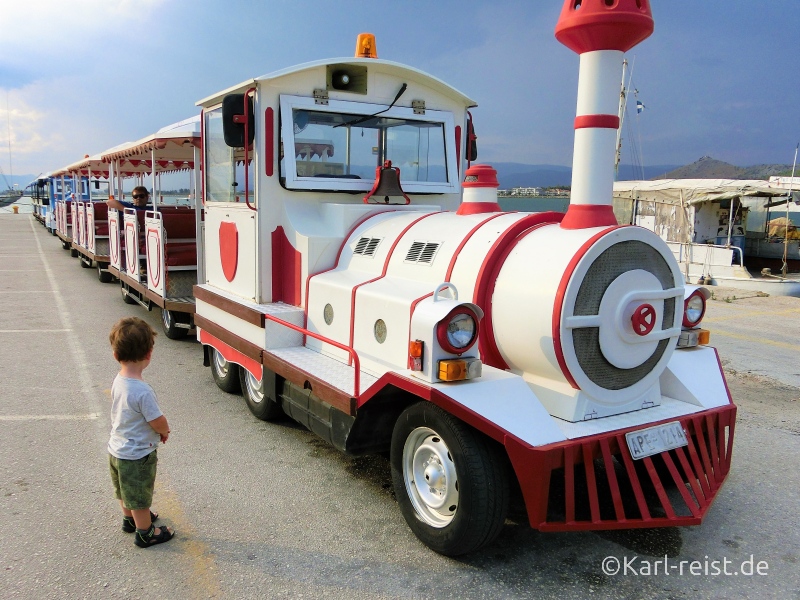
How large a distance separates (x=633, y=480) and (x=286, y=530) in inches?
71.3

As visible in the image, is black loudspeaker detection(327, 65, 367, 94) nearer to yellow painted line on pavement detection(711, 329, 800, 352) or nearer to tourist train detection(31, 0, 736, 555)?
tourist train detection(31, 0, 736, 555)

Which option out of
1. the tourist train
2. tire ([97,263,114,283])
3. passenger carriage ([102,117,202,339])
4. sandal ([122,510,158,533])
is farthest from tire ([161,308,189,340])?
tire ([97,263,114,283])

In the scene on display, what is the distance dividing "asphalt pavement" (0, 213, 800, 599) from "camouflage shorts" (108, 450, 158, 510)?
26 centimetres

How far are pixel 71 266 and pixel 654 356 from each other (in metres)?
16.1

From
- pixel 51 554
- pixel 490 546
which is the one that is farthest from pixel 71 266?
pixel 490 546

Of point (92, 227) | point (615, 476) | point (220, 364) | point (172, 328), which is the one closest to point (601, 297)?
point (615, 476)

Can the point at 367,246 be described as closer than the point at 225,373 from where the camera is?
Yes

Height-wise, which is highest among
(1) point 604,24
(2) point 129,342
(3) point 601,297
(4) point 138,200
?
(1) point 604,24

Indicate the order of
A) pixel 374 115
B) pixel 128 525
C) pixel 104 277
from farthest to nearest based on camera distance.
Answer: pixel 104 277, pixel 374 115, pixel 128 525

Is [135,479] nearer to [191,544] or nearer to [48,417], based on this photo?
[191,544]

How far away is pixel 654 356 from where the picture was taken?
352cm

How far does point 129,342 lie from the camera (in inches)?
122

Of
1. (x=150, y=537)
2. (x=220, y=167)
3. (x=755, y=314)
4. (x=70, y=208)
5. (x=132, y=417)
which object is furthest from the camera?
(x=70, y=208)

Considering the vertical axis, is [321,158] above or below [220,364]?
above
